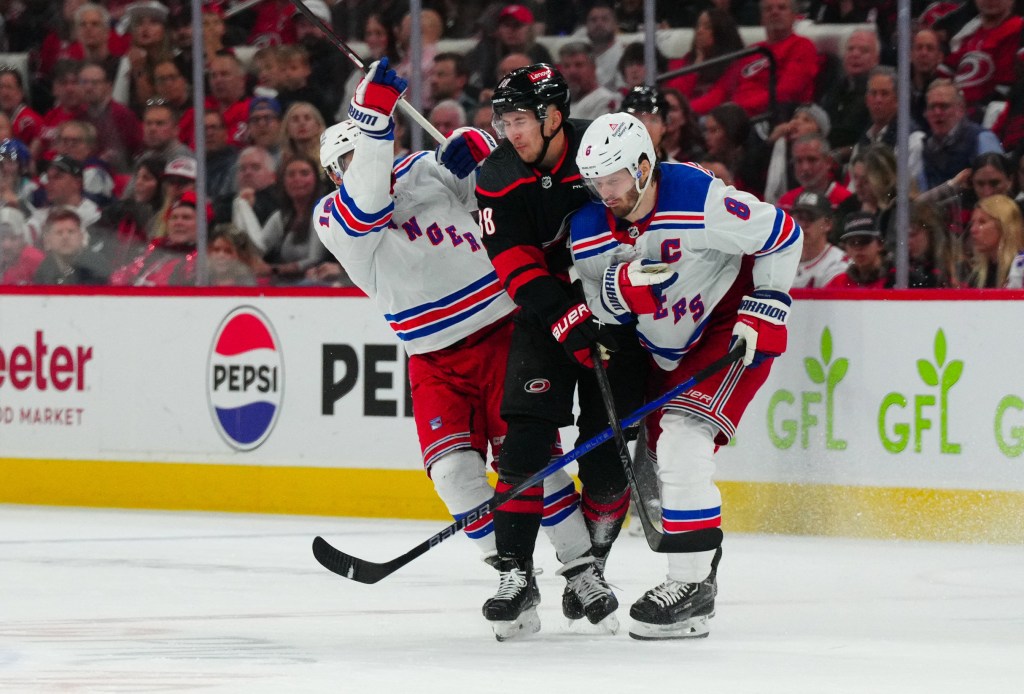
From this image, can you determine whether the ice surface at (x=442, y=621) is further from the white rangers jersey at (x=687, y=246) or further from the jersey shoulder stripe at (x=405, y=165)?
the jersey shoulder stripe at (x=405, y=165)

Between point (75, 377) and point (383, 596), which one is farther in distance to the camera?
point (75, 377)

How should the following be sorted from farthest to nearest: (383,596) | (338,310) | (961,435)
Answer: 1. (338,310)
2. (961,435)
3. (383,596)

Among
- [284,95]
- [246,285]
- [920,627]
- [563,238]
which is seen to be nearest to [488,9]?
[284,95]

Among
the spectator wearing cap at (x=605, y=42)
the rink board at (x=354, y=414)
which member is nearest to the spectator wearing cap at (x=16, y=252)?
the rink board at (x=354, y=414)

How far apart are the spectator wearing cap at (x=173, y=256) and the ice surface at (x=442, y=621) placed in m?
1.17

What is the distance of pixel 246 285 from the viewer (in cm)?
618

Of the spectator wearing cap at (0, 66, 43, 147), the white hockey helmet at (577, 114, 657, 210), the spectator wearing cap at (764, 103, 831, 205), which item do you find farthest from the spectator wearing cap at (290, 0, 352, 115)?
the white hockey helmet at (577, 114, 657, 210)

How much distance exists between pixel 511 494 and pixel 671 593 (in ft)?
1.30

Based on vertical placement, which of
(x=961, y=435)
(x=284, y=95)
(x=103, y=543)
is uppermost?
(x=284, y=95)

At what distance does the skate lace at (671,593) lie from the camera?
3.47 m

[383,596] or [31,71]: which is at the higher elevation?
[31,71]

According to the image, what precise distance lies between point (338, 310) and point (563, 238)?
95.5 inches

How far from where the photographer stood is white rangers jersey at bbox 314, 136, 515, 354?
12.5 ft

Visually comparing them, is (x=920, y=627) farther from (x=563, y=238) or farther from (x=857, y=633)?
(x=563, y=238)
